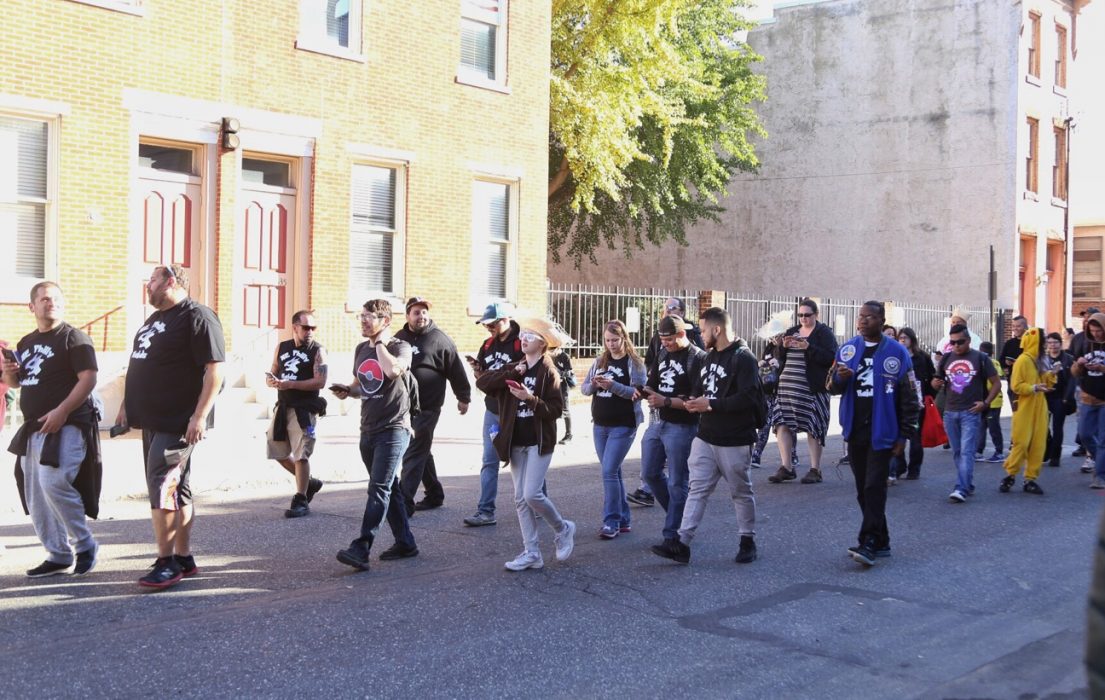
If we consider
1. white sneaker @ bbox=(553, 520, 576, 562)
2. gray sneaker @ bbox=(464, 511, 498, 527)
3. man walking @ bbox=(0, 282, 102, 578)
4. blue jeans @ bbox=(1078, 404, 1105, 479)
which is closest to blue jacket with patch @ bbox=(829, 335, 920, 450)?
white sneaker @ bbox=(553, 520, 576, 562)

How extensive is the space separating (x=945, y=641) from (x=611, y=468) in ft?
10.8

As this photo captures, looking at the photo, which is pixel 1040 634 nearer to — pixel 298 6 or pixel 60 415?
pixel 60 415

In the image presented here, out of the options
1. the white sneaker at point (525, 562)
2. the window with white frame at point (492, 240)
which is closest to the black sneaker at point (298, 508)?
the white sneaker at point (525, 562)

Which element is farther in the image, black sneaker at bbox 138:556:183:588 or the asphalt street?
black sneaker at bbox 138:556:183:588

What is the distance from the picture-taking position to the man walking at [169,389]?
6953 millimetres

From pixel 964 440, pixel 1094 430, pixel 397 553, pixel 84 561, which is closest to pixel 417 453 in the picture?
pixel 397 553

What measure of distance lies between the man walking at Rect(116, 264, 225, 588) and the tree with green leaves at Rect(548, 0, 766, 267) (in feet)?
54.4

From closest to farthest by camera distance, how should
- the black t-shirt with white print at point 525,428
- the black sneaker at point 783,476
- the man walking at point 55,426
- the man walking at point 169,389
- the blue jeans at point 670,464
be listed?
1. the man walking at point 169,389
2. the man walking at point 55,426
3. the black t-shirt with white print at point 525,428
4. the blue jeans at point 670,464
5. the black sneaker at point 783,476

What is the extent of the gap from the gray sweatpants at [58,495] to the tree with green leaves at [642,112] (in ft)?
55.2

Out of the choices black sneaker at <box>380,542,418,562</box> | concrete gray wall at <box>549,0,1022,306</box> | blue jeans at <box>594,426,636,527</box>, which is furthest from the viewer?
concrete gray wall at <box>549,0,1022,306</box>

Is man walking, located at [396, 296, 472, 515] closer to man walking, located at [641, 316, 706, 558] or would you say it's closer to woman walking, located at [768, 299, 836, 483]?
man walking, located at [641, 316, 706, 558]

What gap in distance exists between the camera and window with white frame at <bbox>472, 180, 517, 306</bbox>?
19078mm

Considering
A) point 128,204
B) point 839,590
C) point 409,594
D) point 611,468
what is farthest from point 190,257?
point 839,590

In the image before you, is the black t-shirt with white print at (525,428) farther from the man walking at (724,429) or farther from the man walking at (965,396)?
the man walking at (965,396)
